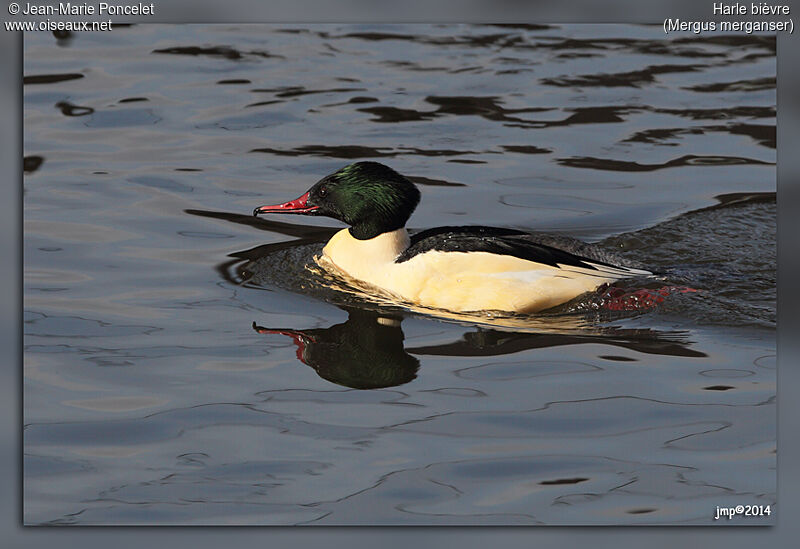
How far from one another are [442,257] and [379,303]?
611mm

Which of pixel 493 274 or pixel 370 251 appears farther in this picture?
pixel 370 251

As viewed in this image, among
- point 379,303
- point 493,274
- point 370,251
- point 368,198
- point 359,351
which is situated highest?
point 368,198

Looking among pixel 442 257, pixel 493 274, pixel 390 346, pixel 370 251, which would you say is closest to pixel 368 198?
pixel 370 251

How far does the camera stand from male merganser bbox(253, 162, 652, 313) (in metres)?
9.16

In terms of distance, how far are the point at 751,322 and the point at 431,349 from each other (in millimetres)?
2419

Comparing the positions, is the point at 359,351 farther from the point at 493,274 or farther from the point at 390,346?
the point at 493,274

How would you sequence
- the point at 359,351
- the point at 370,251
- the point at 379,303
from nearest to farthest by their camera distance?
1. the point at 359,351
2. the point at 379,303
3. the point at 370,251

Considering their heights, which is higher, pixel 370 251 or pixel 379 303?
pixel 370 251

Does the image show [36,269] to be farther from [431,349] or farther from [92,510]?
[92,510]

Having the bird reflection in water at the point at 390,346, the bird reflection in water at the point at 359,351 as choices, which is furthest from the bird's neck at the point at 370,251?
the bird reflection in water at the point at 390,346

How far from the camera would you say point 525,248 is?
923 cm

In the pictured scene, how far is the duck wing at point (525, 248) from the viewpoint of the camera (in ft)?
30.2

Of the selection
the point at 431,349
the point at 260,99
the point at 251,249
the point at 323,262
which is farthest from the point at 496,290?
the point at 260,99

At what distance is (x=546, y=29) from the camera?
17.4 m
